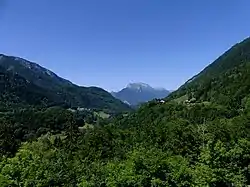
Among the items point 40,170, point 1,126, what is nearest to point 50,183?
point 40,170

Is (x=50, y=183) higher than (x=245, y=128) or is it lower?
lower

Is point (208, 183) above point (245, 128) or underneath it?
underneath

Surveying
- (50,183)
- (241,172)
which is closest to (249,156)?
(241,172)

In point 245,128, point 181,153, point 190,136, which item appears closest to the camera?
point 181,153

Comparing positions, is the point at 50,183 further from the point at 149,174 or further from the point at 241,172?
the point at 241,172

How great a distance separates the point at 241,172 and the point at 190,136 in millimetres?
22767

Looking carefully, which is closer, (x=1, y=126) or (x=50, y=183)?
(x=50, y=183)

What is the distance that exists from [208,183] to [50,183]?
71.6 feet

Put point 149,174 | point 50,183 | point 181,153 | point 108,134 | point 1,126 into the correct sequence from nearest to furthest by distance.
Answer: point 149,174 → point 50,183 → point 181,153 → point 108,134 → point 1,126

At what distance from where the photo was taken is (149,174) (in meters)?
52.2

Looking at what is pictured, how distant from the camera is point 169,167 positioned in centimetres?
5428

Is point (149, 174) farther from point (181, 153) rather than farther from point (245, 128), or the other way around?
point (245, 128)

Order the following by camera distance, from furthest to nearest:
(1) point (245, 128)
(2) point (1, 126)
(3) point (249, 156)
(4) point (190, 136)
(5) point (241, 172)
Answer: (2) point (1, 126) → (1) point (245, 128) → (4) point (190, 136) → (3) point (249, 156) → (5) point (241, 172)

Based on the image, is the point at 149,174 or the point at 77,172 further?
the point at 77,172
